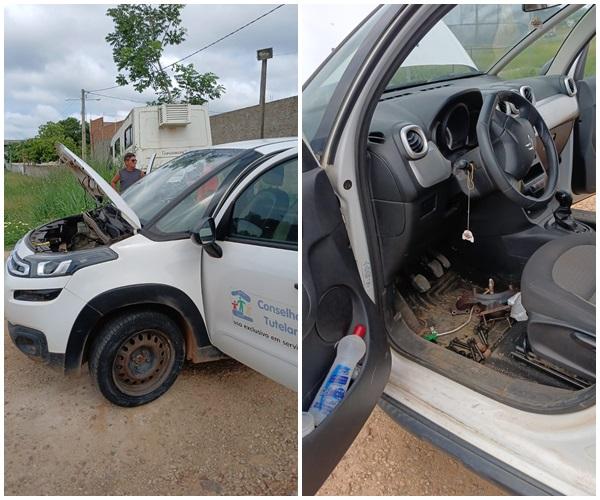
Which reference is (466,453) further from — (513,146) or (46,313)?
(46,313)

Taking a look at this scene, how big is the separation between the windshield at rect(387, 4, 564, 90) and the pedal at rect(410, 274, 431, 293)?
0.76 m

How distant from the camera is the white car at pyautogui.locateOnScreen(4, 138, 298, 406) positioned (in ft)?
5.35

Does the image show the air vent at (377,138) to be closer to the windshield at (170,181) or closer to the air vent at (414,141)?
the air vent at (414,141)

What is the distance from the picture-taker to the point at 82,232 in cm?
223

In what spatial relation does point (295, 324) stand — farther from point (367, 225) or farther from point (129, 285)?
point (129, 285)

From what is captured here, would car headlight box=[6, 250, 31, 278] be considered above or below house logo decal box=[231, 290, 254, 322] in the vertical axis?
above

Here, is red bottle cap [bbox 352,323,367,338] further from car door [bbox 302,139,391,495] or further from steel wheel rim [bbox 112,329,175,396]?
steel wheel rim [bbox 112,329,175,396]

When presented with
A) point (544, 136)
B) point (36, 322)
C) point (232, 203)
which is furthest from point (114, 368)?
point (544, 136)

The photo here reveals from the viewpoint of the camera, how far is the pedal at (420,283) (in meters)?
1.87

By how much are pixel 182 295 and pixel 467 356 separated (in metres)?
1.09

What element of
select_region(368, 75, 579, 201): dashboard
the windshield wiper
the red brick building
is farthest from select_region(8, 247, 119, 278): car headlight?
the windshield wiper

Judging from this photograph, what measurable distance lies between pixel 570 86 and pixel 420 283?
143 cm

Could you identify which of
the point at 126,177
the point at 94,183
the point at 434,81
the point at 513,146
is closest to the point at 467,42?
the point at 434,81

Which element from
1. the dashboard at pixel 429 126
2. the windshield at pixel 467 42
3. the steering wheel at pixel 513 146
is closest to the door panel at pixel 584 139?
the dashboard at pixel 429 126
